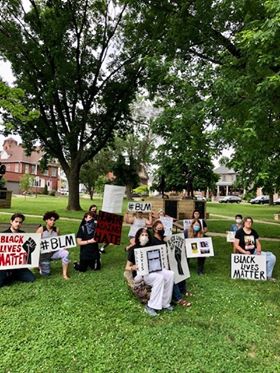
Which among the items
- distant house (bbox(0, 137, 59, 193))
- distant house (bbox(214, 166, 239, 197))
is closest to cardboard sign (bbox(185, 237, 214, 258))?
distant house (bbox(0, 137, 59, 193))

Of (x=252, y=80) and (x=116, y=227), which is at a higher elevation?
(x=252, y=80)

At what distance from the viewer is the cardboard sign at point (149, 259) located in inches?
223

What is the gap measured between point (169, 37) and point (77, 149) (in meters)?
13.9

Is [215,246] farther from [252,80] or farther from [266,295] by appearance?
[252,80]

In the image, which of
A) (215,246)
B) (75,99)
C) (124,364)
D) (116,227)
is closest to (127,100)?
(75,99)

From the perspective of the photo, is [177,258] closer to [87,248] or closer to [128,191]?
[87,248]

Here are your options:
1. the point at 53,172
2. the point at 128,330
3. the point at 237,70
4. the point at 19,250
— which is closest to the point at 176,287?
the point at 128,330

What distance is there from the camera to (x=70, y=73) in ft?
68.3

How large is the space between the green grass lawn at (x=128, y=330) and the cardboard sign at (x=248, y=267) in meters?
0.46

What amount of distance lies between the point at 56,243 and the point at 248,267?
3992mm

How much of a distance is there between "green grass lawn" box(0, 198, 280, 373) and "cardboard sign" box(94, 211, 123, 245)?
1.42 metres

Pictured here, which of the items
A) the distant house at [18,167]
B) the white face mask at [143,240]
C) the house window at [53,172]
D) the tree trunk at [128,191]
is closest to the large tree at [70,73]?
the white face mask at [143,240]

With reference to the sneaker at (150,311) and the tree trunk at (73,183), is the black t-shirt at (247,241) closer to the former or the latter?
the sneaker at (150,311)

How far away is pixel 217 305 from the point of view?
5887 millimetres
